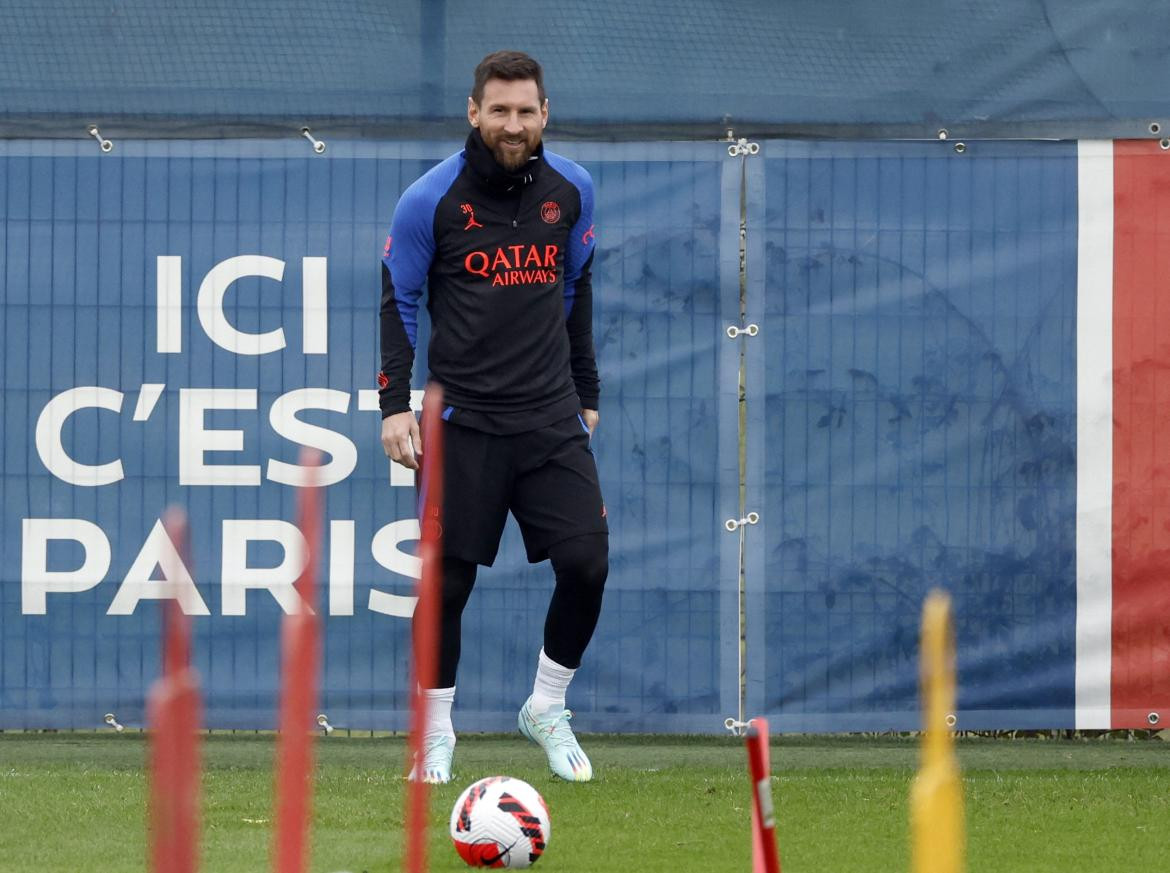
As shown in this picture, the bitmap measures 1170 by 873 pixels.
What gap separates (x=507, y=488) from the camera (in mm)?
5195

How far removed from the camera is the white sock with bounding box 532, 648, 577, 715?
532cm

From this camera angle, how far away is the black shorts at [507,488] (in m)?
5.15

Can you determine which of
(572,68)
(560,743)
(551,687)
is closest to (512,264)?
(551,687)

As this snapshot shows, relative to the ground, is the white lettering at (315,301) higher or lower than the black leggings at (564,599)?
higher

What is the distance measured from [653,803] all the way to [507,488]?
925 millimetres

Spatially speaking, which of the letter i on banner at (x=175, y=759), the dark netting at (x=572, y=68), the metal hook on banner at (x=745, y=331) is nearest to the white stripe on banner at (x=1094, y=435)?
the dark netting at (x=572, y=68)

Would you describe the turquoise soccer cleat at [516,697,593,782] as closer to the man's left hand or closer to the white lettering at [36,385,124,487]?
the man's left hand

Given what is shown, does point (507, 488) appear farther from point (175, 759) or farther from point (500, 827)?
point (175, 759)

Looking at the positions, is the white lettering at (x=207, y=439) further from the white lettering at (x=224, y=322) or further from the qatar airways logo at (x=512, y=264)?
the qatar airways logo at (x=512, y=264)

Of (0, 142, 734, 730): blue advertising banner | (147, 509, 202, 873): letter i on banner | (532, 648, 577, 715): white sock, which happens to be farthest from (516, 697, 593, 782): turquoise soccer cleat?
(147, 509, 202, 873): letter i on banner

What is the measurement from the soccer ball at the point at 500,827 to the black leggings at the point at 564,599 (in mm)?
1085

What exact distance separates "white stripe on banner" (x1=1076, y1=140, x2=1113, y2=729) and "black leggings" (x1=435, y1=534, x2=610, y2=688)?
6.73 feet

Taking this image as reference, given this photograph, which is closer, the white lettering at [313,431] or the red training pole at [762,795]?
the red training pole at [762,795]

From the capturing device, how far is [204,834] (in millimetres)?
4543
